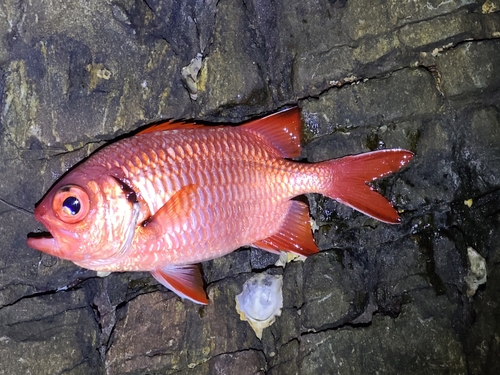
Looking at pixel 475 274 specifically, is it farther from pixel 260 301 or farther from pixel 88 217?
pixel 88 217

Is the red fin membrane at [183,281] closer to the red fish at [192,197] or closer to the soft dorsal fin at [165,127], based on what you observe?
the red fish at [192,197]

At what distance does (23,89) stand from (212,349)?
1.96 meters

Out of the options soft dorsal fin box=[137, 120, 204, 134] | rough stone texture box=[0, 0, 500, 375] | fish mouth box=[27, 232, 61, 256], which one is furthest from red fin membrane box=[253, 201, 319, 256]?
fish mouth box=[27, 232, 61, 256]

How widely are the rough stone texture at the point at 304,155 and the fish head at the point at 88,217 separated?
20.8 inches

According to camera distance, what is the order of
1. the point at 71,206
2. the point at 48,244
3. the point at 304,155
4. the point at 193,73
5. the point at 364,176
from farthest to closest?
the point at 304,155, the point at 193,73, the point at 364,176, the point at 48,244, the point at 71,206

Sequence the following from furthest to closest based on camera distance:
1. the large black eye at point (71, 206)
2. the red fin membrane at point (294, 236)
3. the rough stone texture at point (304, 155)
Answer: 1. the red fin membrane at point (294, 236)
2. the rough stone texture at point (304, 155)
3. the large black eye at point (71, 206)

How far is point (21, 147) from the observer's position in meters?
2.68

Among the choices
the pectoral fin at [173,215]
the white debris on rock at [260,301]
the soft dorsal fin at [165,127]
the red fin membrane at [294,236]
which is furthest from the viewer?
the white debris on rock at [260,301]

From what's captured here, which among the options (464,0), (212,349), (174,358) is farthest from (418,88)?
(174,358)

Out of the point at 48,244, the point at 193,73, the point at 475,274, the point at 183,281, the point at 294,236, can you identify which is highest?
the point at 193,73

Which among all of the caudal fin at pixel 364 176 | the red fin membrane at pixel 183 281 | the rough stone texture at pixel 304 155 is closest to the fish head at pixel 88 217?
the red fin membrane at pixel 183 281

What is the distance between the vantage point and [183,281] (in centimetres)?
264

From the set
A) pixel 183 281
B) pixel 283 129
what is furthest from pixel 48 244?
pixel 283 129

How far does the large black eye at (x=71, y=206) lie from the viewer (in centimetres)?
222
